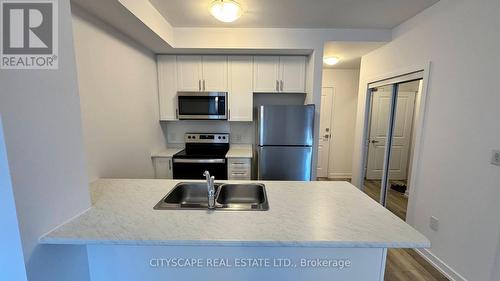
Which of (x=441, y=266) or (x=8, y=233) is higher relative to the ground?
(x=8, y=233)

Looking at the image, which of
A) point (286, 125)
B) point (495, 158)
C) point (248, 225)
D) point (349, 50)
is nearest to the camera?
point (248, 225)

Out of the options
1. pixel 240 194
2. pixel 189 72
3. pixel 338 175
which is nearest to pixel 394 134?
pixel 338 175

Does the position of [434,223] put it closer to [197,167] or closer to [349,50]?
[349,50]

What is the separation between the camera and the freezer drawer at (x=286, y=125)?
2.65 m

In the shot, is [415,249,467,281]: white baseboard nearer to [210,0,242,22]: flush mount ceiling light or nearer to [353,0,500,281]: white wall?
[353,0,500,281]: white wall

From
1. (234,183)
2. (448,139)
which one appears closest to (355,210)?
(234,183)

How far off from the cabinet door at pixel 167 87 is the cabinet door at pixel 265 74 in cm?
117

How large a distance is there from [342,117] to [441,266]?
10.1 feet

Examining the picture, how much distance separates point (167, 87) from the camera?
10.0 ft

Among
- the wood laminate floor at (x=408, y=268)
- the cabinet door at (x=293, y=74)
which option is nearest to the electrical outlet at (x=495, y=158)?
the wood laminate floor at (x=408, y=268)

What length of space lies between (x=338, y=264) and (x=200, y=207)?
2.70 ft

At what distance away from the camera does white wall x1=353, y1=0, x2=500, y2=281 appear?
159 centimetres

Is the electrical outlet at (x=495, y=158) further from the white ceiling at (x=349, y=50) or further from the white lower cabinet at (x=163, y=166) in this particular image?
the white lower cabinet at (x=163, y=166)

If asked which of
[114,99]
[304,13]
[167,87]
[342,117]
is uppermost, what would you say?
[304,13]
